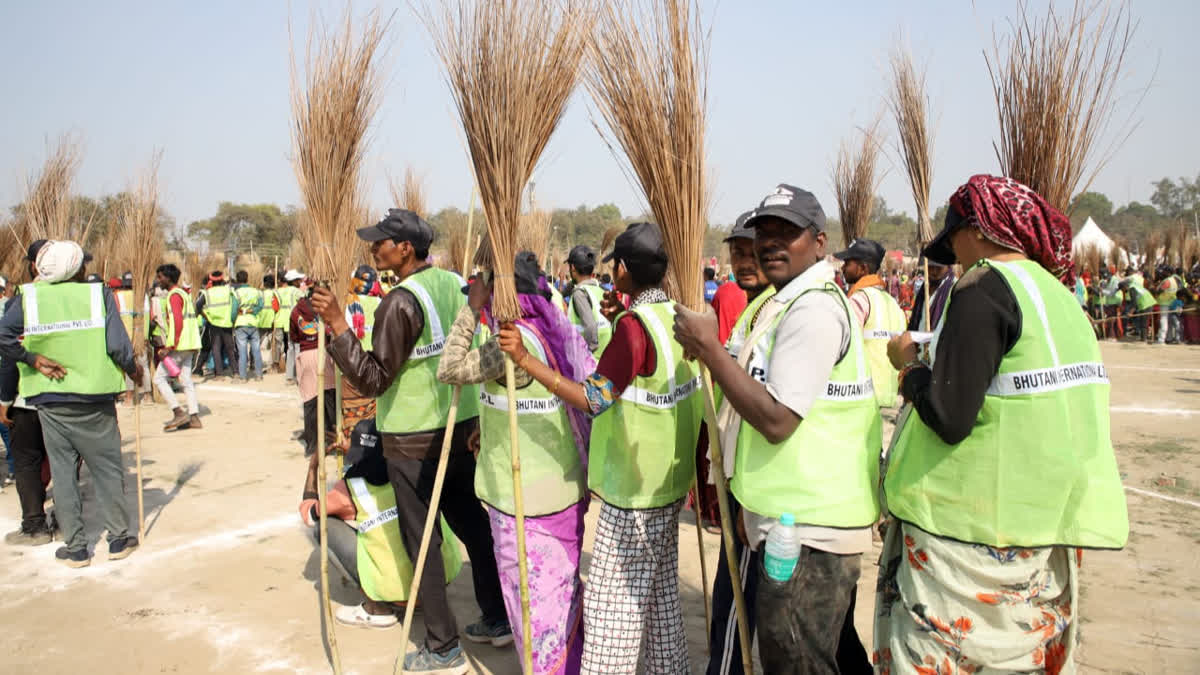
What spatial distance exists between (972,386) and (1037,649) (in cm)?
75

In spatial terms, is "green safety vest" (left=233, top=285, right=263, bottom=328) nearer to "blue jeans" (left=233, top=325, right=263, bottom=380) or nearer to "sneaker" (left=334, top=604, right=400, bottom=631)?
"blue jeans" (left=233, top=325, right=263, bottom=380)

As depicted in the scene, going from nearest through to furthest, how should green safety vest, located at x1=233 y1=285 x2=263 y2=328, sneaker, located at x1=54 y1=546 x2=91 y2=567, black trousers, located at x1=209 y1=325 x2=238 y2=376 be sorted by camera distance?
sneaker, located at x1=54 y1=546 x2=91 y2=567 → green safety vest, located at x1=233 y1=285 x2=263 y2=328 → black trousers, located at x1=209 y1=325 x2=238 y2=376

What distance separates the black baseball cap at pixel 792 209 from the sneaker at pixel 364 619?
2919mm

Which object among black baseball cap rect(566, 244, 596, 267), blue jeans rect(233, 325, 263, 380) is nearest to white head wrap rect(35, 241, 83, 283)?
black baseball cap rect(566, 244, 596, 267)

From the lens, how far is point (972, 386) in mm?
1845

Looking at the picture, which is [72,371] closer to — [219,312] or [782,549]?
[782,549]

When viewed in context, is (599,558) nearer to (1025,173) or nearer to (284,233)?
(1025,173)

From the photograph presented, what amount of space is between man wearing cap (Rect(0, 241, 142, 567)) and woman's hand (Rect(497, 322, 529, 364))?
11.5ft

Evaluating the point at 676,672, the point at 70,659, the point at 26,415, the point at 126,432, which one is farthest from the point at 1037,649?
the point at 126,432

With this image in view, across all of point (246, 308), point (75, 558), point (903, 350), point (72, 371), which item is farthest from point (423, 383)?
point (246, 308)

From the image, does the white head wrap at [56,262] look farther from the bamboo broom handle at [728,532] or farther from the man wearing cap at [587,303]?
the bamboo broom handle at [728,532]

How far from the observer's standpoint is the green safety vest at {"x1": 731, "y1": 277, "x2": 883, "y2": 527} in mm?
2090

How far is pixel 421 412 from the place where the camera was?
11.3 feet

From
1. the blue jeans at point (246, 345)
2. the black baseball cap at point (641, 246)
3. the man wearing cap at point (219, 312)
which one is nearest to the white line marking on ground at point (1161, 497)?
the black baseball cap at point (641, 246)
